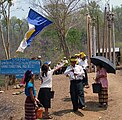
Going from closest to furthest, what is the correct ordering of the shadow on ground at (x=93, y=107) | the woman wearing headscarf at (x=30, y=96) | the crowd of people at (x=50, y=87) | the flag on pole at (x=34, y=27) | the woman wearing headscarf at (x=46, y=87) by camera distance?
1. the woman wearing headscarf at (x=30, y=96)
2. the crowd of people at (x=50, y=87)
3. the woman wearing headscarf at (x=46, y=87)
4. the shadow on ground at (x=93, y=107)
5. the flag on pole at (x=34, y=27)

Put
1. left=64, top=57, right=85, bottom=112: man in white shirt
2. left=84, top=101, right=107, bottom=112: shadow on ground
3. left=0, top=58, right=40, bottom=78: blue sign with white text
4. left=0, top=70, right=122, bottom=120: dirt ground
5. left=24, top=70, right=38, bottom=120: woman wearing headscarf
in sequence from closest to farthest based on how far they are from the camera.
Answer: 1. left=24, top=70, right=38, bottom=120: woman wearing headscarf
2. left=0, top=70, right=122, bottom=120: dirt ground
3. left=64, top=57, right=85, bottom=112: man in white shirt
4. left=84, top=101, right=107, bottom=112: shadow on ground
5. left=0, top=58, right=40, bottom=78: blue sign with white text

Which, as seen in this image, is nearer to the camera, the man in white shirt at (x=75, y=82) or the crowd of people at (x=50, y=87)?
the crowd of people at (x=50, y=87)

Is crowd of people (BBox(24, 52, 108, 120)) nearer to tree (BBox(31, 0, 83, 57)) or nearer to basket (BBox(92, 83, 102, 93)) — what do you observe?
basket (BBox(92, 83, 102, 93))

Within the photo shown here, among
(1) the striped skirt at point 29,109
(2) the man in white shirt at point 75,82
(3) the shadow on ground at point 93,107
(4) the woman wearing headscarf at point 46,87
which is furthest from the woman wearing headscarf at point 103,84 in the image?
(1) the striped skirt at point 29,109

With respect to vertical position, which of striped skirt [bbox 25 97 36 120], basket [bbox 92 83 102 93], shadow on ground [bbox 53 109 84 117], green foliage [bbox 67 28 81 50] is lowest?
shadow on ground [bbox 53 109 84 117]

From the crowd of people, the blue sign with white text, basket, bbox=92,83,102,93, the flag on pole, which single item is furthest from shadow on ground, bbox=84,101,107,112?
the blue sign with white text

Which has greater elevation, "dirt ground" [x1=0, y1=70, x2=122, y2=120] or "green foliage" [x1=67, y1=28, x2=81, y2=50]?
"green foliage" [x1=67, y1=28, x2=81, y2=50]

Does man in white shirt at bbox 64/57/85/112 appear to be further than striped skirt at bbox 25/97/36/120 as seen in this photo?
Yes

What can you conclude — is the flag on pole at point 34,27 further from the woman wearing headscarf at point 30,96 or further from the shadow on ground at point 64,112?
the woman wearing headscarf at point 30,96

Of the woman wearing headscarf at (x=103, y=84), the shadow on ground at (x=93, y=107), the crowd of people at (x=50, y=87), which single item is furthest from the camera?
the woman wearing headscarf at (x=103, y=84)

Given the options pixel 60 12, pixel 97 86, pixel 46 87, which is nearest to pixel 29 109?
pixel 46 87

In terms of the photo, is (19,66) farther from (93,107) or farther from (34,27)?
(93,107)

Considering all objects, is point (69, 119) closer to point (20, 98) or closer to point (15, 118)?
point (15, 118)

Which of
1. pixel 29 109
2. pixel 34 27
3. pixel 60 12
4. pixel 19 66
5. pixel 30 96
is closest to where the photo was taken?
pixel 30 96
